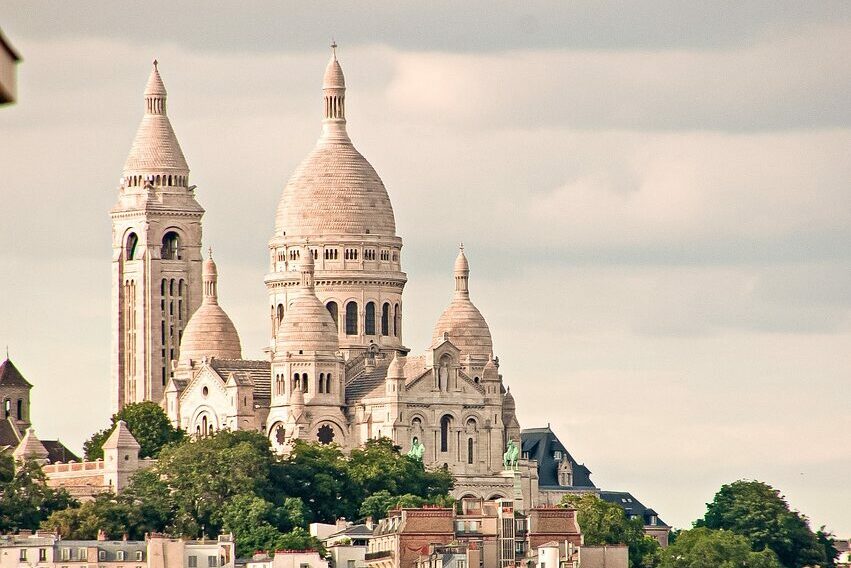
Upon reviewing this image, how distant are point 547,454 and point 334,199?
68.0 feet

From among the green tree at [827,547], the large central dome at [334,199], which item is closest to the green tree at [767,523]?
the green tree at [827,547]

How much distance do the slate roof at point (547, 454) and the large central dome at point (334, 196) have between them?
1615 cm

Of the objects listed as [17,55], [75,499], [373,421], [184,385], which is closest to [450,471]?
[373,421]

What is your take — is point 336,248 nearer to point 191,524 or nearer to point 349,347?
point 349,347

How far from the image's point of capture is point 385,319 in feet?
463

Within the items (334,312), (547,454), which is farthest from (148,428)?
(547,454)

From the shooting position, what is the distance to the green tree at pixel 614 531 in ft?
360

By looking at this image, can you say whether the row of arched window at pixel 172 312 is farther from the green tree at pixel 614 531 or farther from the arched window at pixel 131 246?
the green tree at pixel 614 531

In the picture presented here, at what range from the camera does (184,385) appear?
135 m

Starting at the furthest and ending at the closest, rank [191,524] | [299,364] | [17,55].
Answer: [299,364], [191,524], [17,55]

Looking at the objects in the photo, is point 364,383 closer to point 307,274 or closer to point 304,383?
point 304,383

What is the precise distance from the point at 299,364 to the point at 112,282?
69.9ft

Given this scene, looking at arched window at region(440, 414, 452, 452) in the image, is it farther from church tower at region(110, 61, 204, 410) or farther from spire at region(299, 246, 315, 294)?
church tower at region(110, 61, 204, 410)

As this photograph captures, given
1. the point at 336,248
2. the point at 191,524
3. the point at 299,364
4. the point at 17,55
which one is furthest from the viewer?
the point at 336,248
